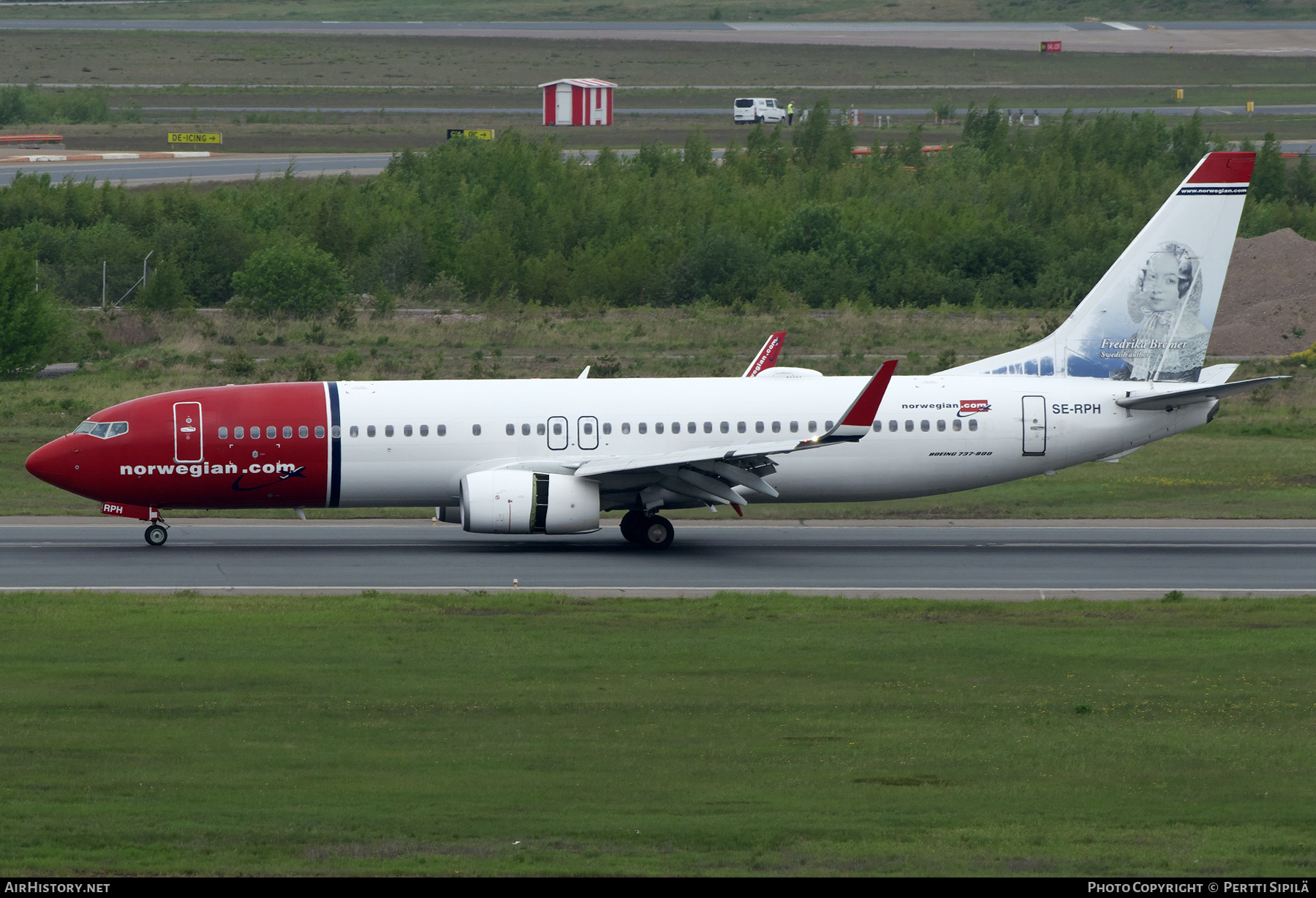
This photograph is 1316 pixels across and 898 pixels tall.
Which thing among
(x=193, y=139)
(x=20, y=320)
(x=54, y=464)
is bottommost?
(x=54, y=464)

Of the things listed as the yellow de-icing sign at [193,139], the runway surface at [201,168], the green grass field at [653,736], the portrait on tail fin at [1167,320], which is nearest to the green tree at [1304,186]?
the runway surface at [201,168]

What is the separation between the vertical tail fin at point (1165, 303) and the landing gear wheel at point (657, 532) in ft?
28.6

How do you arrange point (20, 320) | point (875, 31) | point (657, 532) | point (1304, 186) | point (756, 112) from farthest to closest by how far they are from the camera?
point (875, 31), point (756, 112), point (1304, 186), point (20, 320), point (657, 532)

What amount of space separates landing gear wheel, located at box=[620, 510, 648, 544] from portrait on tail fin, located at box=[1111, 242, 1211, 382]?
39.1ft

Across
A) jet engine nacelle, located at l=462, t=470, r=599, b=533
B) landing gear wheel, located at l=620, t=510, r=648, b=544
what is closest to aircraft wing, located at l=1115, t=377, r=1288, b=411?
landing gear wheel, located at l=620, t=510, r=648, b=544

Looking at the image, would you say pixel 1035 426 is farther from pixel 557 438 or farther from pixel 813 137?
pixel 813 137

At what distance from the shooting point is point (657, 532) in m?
35.0

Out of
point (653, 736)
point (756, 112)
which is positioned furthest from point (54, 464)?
point (756, 112)

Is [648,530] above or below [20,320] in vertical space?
below

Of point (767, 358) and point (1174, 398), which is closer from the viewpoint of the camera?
point (1174, 398)

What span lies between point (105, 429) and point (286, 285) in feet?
123

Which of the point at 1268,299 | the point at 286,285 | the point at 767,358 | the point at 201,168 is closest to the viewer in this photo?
the point at 767,358

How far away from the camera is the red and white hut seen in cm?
13088
